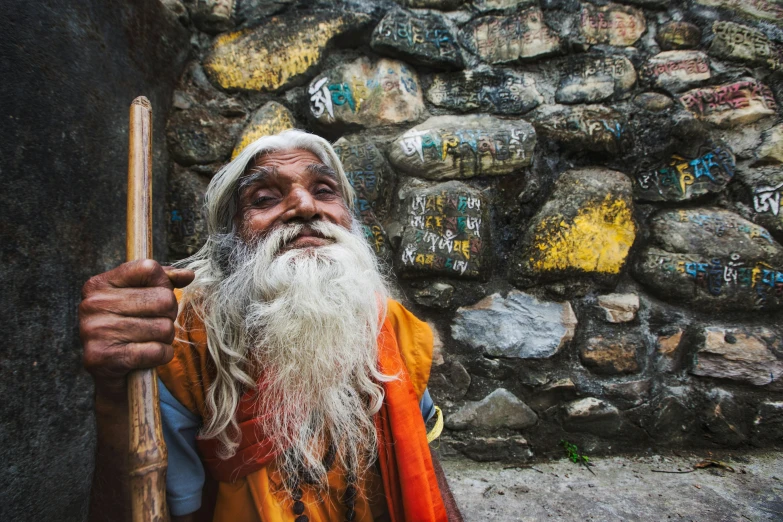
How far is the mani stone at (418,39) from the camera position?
5.54ft

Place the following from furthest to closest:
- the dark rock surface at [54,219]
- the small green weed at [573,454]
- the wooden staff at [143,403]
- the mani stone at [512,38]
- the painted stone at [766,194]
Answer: the mani stone at [512,38]
the painted stone at [766,194]
the small green weed at [573,454]
the dark rock surface at [54,219]
the wooden staff at [143,403]

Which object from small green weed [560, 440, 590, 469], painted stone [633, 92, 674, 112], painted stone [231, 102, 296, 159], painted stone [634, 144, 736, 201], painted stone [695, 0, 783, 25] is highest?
painted stone [695, 0, 783, 25]

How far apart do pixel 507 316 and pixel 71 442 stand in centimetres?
144

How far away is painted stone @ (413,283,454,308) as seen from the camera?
1.61 m

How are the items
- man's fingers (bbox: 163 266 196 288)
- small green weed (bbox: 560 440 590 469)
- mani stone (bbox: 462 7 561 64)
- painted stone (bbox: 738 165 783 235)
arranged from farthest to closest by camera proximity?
mani stone (bbox: 462 7 561 64), painted stone (bbox: 738 165 783 235), small green weed (bbox: 560 440 590 469), man's fingers (bbox: 163 266 196 288)

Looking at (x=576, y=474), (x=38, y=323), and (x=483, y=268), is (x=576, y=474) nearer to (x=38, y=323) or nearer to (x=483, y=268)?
(x=483, y=268)

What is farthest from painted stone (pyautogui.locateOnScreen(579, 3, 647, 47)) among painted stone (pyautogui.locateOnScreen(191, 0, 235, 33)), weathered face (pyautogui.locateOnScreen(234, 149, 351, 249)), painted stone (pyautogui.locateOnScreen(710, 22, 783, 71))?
painted stone (pyautogui.locateOnScreen(191, 0, 235, 33))

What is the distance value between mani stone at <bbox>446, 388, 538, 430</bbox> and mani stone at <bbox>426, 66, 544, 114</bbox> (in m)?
1.17

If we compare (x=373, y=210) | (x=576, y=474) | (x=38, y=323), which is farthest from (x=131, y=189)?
(x=576, y=474)

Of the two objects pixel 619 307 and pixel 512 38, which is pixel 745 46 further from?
pixel 619 307

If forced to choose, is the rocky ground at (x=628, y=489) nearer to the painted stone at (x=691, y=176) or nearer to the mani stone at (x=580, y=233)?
the mani stone at (x=580, y=233)

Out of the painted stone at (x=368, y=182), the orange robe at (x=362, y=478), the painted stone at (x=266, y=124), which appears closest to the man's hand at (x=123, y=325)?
the orange robe at (x=362, y=478)

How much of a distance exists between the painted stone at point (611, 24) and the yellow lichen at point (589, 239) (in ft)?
2.25

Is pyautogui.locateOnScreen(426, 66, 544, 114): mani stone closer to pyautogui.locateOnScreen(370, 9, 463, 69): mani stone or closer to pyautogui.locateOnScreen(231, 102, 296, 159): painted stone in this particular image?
pyautogui.locateOnScreen(370, 9, 463, 69): mani stone
